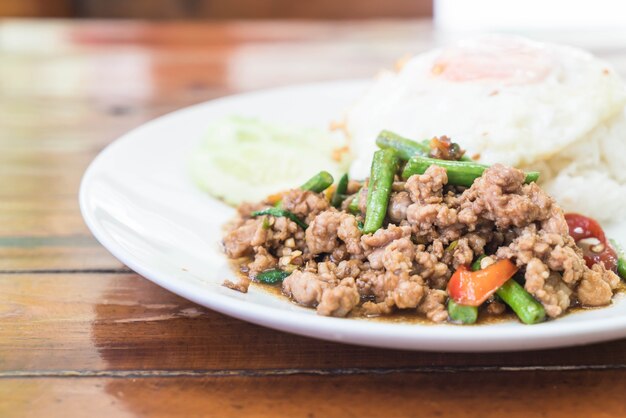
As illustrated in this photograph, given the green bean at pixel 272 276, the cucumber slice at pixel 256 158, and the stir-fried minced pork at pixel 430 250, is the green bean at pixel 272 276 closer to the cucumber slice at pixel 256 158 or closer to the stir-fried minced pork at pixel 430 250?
the stir-fried minced pork at pixel 430 250

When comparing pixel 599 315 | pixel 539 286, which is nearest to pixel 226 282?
pixel 539 286

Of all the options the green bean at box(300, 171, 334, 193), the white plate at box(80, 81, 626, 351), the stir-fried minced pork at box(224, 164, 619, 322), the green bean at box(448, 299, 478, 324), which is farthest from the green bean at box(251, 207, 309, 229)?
the green bean at box(448, 299, 478, 324)

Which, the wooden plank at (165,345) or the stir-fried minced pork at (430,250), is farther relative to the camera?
the stir-fried minced pork at (430,250)

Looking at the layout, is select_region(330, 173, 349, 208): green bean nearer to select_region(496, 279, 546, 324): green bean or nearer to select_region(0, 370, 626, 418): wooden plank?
select_region(496, 279, 546, 324): green bean

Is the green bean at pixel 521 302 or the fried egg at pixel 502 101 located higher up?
the fried egg at pixel 502 101

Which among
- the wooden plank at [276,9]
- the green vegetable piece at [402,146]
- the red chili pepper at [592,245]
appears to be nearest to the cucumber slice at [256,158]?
the green vegetable piece at [402,146]

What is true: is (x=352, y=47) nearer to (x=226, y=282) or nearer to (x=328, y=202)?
(x=328, y=202)
